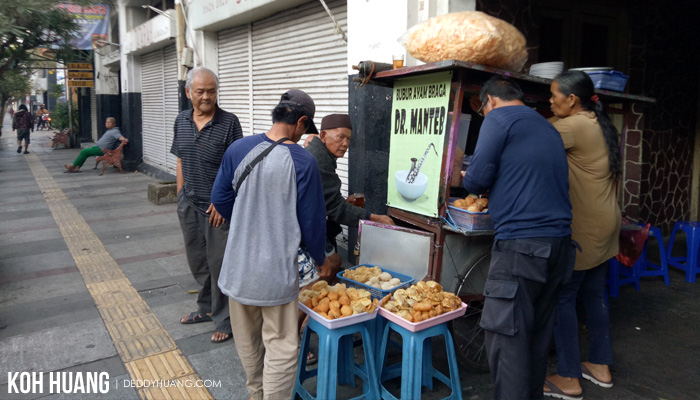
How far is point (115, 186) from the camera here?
11.5m

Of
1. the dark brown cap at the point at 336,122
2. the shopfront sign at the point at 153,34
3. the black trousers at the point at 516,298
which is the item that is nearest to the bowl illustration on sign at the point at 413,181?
the dark brown cap at the point at 336,122

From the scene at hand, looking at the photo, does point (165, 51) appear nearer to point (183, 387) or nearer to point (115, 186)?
point (115, 186)

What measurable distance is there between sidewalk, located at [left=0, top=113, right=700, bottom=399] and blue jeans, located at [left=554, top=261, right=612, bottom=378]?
0.23 metres

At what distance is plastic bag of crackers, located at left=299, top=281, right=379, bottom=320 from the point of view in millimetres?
2697

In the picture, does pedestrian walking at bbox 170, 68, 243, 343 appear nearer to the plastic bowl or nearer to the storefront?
the plastic bowl

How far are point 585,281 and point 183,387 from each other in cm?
266

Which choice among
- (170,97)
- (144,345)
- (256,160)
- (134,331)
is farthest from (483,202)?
(170,97)

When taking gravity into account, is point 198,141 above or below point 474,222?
above

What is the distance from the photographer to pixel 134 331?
3.95 m

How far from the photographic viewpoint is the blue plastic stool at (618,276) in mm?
4664

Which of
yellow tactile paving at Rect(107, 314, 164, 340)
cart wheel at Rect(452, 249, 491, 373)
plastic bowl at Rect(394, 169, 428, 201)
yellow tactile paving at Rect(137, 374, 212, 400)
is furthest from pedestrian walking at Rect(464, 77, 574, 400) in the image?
yellow tactile paving at Rect(107, 314, 164, 340)

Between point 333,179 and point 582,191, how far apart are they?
1.61m

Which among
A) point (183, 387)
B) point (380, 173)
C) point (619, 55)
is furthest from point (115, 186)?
point (619, 55)

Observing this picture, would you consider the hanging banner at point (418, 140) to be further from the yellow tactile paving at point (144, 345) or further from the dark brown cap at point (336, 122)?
the yellow tactile paving at point (144, 345)
